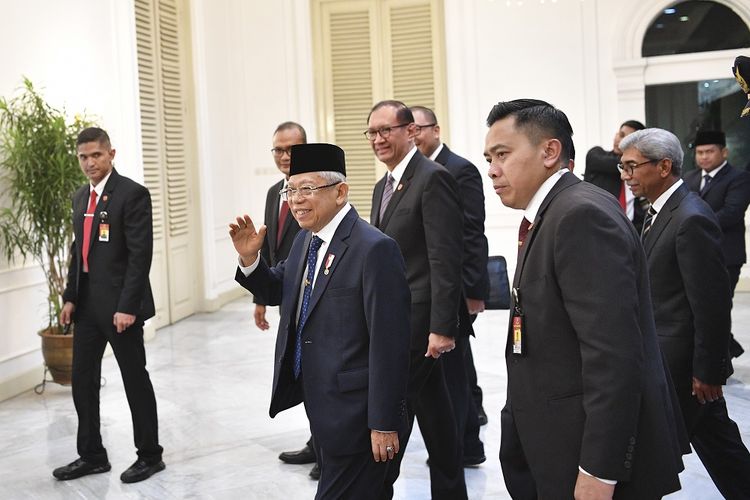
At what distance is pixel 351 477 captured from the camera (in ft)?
8.38

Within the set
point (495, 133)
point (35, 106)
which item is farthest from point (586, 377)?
point (35, 106)

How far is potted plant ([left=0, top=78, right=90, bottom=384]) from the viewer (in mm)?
5941

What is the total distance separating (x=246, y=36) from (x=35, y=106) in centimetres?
424

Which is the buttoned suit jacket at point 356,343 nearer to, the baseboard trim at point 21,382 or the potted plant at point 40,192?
the potted plant at point 40,192

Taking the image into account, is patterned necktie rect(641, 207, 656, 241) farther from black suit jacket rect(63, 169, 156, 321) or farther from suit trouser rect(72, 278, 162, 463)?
suit trouser rect(72, 278, 162, 463)

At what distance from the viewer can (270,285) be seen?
2.80 m

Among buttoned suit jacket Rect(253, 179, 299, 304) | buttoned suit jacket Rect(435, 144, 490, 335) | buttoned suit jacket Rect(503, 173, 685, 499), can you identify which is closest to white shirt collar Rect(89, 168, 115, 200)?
buttoned suit jacket Rect(253, 179, 299, 304)

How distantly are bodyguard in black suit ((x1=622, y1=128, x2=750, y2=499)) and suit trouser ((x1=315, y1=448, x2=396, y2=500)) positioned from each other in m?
1.17

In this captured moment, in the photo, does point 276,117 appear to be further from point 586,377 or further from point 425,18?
point 586,377

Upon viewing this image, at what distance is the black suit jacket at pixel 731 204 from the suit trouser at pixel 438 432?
3379mm

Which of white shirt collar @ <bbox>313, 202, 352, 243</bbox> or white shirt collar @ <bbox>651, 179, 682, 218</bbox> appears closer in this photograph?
white shirt collar @ <bbox>313, 202, 352, 243</bbox>

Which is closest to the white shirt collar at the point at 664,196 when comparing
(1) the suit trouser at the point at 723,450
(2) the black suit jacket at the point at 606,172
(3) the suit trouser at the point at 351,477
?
(1) the suit trouser at the point at 723,450

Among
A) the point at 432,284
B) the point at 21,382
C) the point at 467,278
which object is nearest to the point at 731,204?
the point at 467,278

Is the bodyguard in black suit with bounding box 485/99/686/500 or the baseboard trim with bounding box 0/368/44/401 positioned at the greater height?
the bodyguard in black suit with bounding box 485/99/686/500
